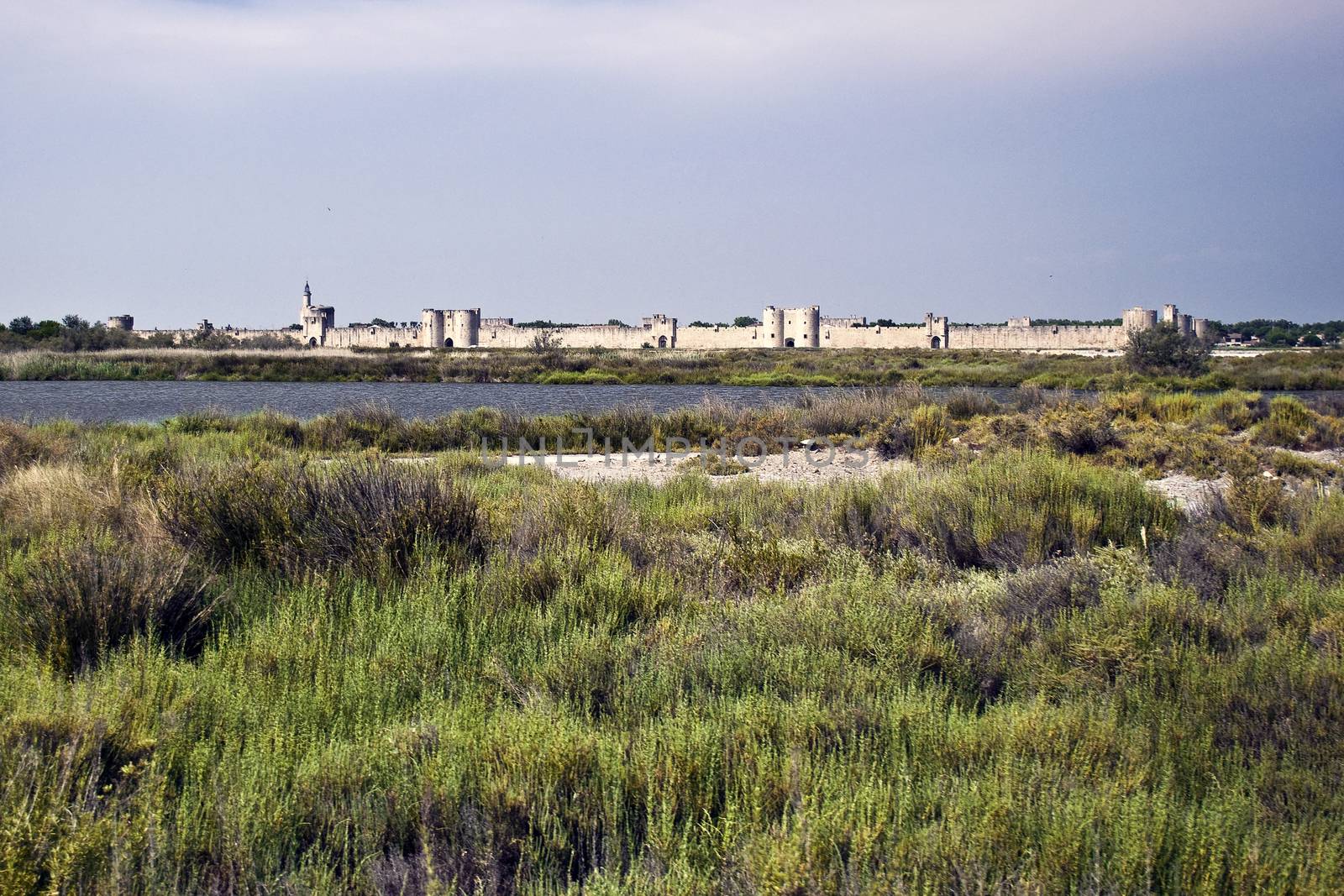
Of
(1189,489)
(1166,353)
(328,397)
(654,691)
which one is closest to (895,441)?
(1189,489)

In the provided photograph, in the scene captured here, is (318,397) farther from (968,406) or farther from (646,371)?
(968,406)

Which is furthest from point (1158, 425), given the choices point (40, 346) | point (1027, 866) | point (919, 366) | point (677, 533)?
point (40, 346)

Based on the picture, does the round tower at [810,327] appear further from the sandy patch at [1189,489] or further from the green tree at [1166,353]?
the sandy patch at [1189,489]

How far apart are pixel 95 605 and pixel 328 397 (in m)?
26.6

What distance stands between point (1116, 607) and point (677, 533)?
2.67 meters

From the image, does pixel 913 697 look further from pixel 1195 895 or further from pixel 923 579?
pixel 923 579

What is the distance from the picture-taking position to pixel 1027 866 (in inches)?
81.0

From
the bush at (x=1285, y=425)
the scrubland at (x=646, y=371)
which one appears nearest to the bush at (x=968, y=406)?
the bush at (x=1285, y=425)

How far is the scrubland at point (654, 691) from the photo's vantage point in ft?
6.82

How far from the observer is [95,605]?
3512 mm

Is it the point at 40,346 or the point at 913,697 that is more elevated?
the point at 40,346

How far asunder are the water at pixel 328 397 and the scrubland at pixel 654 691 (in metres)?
10.6

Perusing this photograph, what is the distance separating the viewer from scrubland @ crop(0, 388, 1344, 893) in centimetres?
208

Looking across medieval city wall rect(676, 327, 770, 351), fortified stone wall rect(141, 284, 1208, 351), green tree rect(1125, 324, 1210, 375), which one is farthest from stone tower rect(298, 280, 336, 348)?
green tree rect(1125, 324, 1210, 375)
